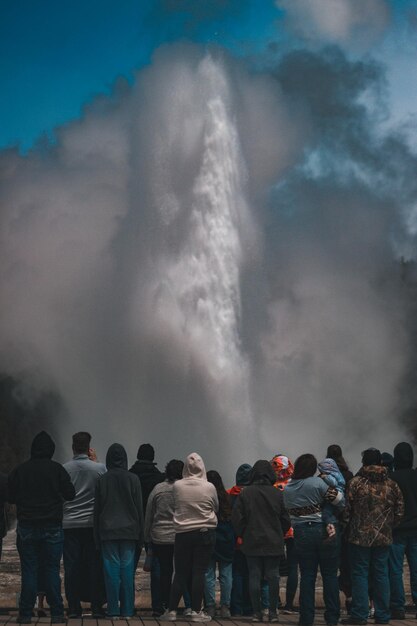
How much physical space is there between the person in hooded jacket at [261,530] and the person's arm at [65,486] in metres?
1.99

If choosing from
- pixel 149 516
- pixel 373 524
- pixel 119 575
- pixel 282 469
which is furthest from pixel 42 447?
pixel 373 524

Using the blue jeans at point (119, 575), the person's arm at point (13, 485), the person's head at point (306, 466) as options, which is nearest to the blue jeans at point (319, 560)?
the person's head at point (306, 466)

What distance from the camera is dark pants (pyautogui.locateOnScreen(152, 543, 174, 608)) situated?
13172mm

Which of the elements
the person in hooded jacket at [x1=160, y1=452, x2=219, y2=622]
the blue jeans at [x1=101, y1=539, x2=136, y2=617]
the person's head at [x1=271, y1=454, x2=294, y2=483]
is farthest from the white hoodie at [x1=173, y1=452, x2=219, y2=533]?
the person's head at [x1=271, y1=454, x2=294, y2=483]

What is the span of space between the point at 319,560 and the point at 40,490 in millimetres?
3305

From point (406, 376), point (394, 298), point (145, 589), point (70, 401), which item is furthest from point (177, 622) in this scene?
point (394, 298)

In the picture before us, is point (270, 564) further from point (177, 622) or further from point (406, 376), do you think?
point (406, 376)

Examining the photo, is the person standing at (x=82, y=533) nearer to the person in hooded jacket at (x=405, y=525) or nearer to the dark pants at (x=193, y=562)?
the dark pants at (x=193, y=562)

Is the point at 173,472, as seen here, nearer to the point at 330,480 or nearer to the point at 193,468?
the point at 193,468

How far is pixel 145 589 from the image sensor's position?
16.7 m

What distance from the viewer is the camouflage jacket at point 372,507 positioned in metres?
12.7

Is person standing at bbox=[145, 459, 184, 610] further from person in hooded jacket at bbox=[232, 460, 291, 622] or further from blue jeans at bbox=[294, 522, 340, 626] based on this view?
blue jeans at bbox=[294, 522, 340, 626]

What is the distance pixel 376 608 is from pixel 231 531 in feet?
6.86

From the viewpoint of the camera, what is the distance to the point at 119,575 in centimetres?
1271
